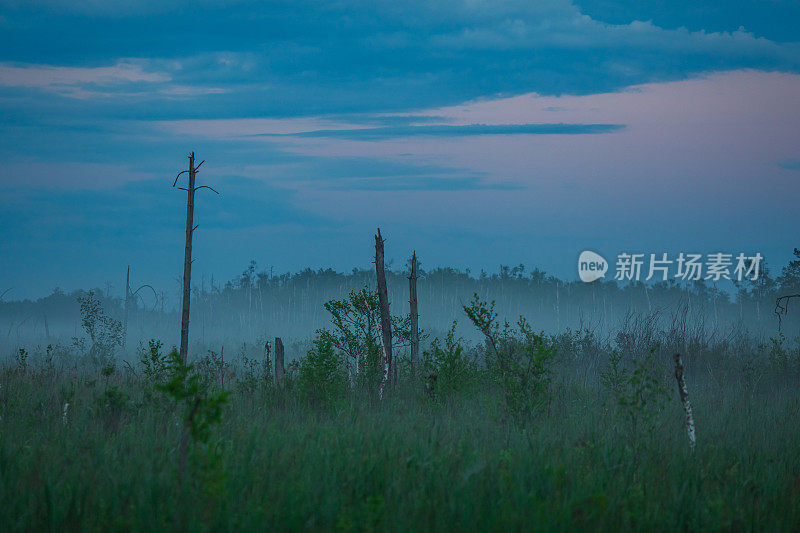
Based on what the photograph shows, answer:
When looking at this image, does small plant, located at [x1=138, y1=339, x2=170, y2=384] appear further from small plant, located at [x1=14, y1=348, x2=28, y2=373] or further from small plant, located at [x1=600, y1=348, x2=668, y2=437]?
small plant, located at [x1=600, y1=348, x2=668, y2=437]

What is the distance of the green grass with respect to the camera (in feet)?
17.3

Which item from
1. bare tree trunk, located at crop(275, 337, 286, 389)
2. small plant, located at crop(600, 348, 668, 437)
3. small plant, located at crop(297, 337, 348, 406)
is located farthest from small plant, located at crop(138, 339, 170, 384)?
small plant, located at crop(600, 348, 668, 437)

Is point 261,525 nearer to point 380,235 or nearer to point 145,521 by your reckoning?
point 145,521

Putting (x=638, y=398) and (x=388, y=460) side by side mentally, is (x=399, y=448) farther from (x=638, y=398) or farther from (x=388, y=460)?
(x=638, y=398)

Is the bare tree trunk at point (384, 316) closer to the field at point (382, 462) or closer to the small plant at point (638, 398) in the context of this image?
the field at point (382, 462)

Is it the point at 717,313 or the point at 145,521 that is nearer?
the point at 145,521

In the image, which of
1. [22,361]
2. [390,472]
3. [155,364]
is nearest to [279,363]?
[155,364]

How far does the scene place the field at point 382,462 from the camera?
17.4 feet

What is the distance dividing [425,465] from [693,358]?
14109 mm

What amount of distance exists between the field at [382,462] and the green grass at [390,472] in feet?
0.08

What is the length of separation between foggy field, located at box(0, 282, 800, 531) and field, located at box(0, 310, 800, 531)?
26 mm

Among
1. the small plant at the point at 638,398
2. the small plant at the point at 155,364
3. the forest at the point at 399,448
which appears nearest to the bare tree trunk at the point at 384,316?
the forest at the point at 399,448

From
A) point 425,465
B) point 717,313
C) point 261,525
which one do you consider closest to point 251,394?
point 425,465

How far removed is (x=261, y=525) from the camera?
16.3 feet
